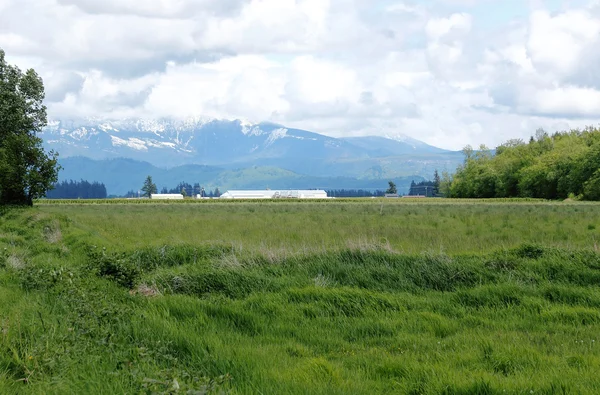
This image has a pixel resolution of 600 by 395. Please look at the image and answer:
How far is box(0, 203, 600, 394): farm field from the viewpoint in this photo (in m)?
5.70

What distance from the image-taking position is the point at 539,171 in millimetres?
110688

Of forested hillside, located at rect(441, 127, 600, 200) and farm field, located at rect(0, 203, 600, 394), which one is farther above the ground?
forested hillside, located at rect(441, 127, 600, 200)

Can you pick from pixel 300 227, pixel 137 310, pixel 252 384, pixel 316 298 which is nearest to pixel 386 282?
pixel 316 298

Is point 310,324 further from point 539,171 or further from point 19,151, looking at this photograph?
point 539,171

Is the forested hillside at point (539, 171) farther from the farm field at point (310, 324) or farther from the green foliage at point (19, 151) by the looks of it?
the farm field at point (310, 324)

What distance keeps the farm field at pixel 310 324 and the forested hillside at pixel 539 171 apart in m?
89.1

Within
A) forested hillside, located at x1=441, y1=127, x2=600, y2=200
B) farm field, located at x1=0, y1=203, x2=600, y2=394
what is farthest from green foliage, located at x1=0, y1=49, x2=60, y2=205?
forested hillside, located at x1=441, y1=127, x2=600, y2=200

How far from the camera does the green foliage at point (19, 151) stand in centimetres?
4128

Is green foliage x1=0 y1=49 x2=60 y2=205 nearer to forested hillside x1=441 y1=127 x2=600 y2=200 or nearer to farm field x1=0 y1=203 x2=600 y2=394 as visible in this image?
farm field x1=0 y1=203 x2=600 y2=394

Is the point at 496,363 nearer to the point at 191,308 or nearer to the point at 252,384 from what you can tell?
the point at 252,384

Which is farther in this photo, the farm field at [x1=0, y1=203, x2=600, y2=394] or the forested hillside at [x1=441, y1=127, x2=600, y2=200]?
the forested hillside at [x1=441, y1=127, x2=600, y2=200]

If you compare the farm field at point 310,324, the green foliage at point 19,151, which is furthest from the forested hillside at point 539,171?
the farm field at point 310,324

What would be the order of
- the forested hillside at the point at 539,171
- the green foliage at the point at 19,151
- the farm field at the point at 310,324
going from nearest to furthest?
1. the farm field at the point at 310,324
2. the green foliage at the point at 19,151
3. the forested hillside at the point at 539,171

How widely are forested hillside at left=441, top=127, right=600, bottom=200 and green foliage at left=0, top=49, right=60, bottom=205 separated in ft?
270
